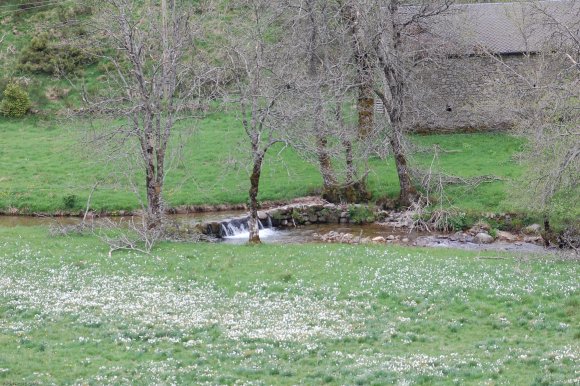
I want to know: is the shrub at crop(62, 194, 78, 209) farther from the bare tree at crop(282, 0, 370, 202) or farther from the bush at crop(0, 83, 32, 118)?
the bush at crop(0, 83, 32, 118)

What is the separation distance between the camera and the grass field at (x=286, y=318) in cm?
1395

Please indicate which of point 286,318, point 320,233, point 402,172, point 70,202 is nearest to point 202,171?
point 70,202

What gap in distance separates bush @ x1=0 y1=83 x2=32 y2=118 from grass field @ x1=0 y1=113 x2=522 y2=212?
13.1ft

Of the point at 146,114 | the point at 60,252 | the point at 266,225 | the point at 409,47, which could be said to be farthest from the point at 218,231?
the point at 409,47

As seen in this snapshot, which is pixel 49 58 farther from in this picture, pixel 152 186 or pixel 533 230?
pixel 533 230

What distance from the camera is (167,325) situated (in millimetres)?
17047

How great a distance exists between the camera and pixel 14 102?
54188 millimetres

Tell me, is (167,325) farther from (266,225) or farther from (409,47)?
(409,47)

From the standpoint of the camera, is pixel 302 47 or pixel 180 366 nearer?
pixel 180 366

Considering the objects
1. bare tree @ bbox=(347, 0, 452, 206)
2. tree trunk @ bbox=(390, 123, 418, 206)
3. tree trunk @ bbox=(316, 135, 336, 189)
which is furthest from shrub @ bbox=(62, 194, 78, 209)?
tree trunk @ bbox=(390, 123, 418, 206)

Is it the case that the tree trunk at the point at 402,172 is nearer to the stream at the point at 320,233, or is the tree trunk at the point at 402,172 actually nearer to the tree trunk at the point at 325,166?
the stream at the point at 320,233

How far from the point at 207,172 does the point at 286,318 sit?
2617 cm

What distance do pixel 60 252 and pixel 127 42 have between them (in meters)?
8.54

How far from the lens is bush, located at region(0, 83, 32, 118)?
54.0 metres
